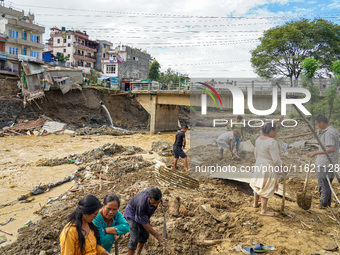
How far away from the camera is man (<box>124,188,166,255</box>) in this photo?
329 centimetres

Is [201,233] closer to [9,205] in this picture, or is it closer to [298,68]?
[9,205]

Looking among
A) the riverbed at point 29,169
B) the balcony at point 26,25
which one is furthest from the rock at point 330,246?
the balcony at point 26,25

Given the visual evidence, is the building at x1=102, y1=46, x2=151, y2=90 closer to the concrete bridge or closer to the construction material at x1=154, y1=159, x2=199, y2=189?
the concrete bridge

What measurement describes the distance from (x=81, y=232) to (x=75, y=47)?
4911 cm

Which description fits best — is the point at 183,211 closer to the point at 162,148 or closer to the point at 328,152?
the point at 328,152

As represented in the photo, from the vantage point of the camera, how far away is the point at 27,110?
2327 centimetres

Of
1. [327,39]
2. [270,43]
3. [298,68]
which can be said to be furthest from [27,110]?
[327,39]

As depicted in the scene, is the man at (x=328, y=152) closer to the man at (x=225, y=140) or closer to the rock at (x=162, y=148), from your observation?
the man at (x=225, y=140)

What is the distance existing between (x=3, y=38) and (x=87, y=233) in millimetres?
39666

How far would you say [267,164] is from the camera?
182 inches

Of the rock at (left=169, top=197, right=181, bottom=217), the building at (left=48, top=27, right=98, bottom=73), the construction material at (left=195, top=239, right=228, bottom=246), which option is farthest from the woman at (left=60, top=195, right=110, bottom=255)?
the building at (left=48, top=27, right=98, bottom=73)

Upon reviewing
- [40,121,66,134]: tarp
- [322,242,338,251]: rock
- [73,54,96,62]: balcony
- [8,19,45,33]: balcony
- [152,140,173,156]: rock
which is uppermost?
[8,19,45,33]: balcony

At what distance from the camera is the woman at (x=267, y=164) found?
14.9 feet

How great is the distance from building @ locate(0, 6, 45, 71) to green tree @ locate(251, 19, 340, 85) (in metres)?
30.2
